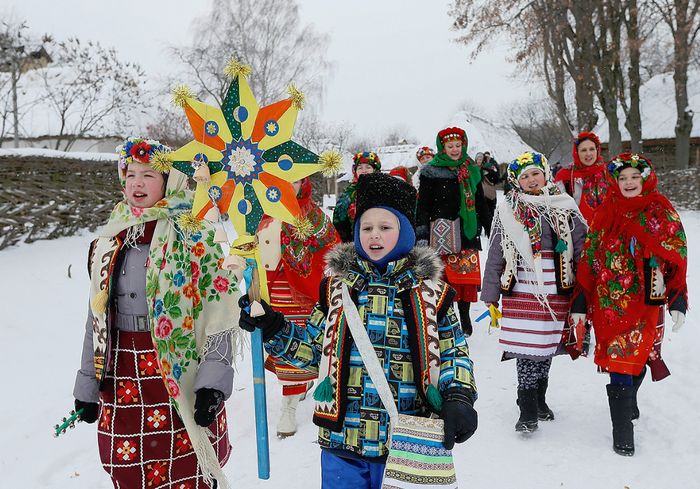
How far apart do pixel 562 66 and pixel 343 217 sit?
56.5ft

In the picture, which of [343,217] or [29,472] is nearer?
[29,472]

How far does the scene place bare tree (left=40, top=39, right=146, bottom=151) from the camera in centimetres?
1528

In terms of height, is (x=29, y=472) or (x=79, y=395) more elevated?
(x=79, y=395)

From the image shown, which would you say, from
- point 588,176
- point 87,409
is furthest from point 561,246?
point 87,409

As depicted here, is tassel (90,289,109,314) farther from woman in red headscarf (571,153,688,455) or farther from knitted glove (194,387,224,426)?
woman in red headscarf (571,153,688,455)

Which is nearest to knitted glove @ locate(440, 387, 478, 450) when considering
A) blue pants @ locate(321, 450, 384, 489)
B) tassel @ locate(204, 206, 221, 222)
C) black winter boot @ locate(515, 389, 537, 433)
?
blue pants @ locate(321, 450, 384, 489)

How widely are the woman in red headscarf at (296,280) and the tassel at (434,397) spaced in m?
2.03

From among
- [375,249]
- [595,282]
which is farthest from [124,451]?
[595,282]

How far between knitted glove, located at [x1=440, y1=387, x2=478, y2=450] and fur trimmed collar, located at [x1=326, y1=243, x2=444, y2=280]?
0.46 metres

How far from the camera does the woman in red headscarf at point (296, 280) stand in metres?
3.96

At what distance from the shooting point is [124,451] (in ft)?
7.83

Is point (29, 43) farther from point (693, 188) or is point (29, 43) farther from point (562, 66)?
point (693, 188)

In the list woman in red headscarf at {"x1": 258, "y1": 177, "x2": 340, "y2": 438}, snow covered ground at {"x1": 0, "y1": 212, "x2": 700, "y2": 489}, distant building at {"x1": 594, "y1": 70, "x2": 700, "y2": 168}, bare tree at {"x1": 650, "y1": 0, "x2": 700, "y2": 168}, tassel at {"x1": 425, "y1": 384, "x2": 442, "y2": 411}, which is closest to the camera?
tassel at {"x1": 425, "y1": 384, "x2": 442, "y2": 411}

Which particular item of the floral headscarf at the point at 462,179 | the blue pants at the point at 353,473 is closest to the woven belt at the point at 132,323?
the blue pants at the point at 353,473
